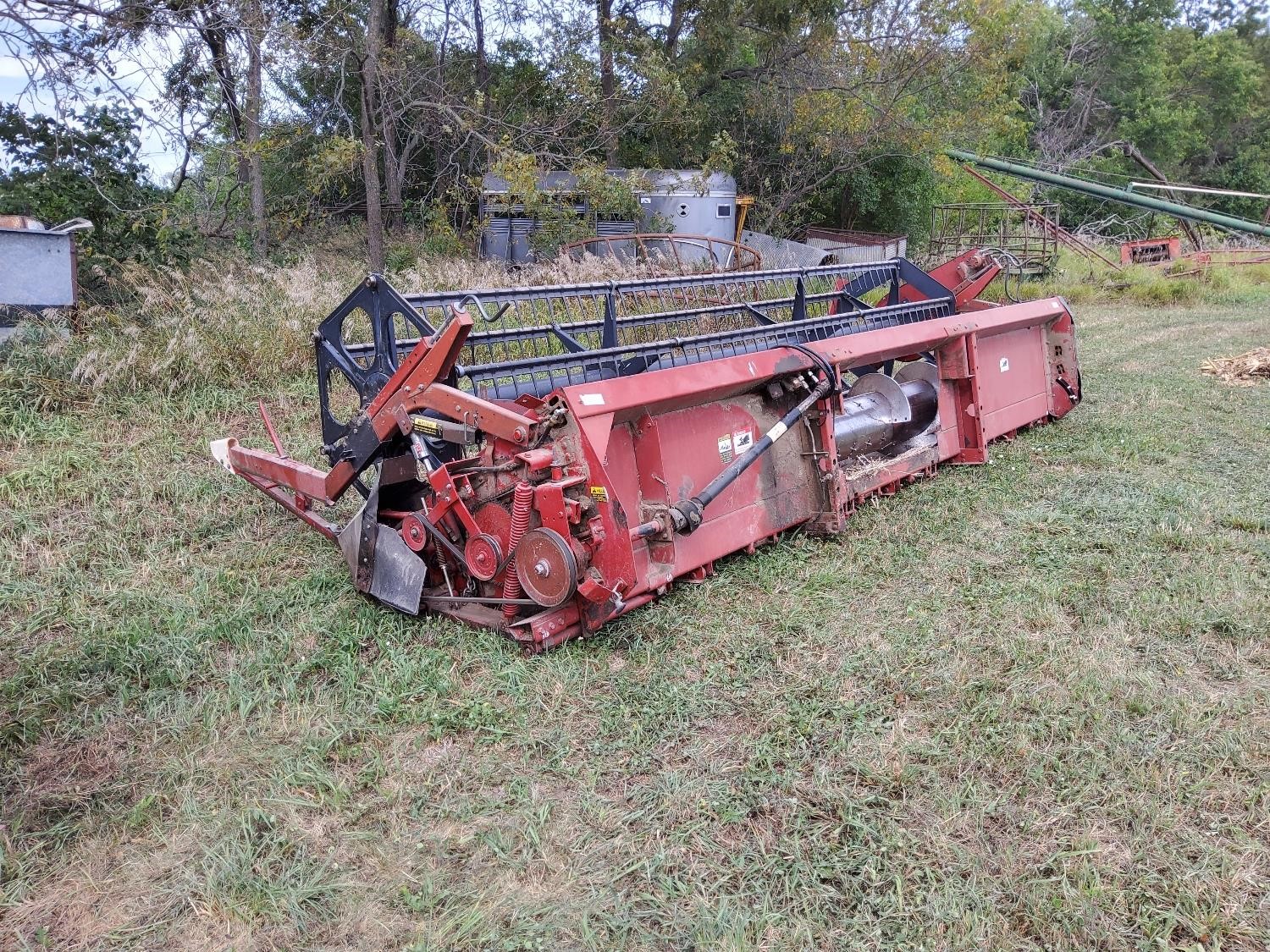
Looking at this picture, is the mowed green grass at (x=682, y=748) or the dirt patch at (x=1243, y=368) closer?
the mowed green grass at (x=682, y=748)

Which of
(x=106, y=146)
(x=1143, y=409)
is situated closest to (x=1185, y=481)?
(x=1143, y=409)

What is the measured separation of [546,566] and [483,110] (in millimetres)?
12668

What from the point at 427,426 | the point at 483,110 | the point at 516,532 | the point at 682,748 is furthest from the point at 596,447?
the point at 483,110

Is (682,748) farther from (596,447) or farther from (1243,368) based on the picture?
(1243,368)

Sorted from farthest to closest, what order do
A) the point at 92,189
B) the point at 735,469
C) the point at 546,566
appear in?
1. the point at 92,189
2. the point at 735,469
3. the point at 546,566

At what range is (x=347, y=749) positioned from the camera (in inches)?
113

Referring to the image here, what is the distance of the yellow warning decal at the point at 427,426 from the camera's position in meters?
3.51

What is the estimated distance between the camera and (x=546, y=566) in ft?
10.3

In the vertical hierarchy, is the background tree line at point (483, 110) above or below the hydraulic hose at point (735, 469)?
above

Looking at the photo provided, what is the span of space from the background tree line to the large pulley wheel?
4.53m

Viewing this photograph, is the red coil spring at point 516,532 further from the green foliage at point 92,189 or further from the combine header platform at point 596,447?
the green foliage at point 92,189

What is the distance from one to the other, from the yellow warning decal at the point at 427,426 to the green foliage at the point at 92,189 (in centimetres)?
559

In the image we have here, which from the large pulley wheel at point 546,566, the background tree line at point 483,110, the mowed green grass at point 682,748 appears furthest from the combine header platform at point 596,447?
the background tree line at point 483,110

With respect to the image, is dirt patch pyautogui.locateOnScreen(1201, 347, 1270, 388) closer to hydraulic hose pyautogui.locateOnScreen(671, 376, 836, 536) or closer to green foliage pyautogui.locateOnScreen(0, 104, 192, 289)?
hydraulic hose pyautogui.locateOnScreen(671, 376, 836, 536)
